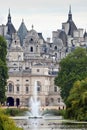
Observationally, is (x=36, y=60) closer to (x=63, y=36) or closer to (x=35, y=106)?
(x=63, y=36)

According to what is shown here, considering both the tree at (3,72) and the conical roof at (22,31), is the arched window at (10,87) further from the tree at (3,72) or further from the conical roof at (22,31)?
the conical roof at (22,31)

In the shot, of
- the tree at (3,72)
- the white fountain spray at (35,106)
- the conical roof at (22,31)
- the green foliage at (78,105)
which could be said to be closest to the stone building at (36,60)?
the conical roof at (22,31)

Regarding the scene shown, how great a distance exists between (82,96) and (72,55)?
127 ft

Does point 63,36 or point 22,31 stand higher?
point 22,31

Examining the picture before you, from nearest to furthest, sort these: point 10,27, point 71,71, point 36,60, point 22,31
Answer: point 71,71 < point 36,60 < point 10,27 < point 22,31

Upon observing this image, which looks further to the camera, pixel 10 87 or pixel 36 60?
pixel 36 60

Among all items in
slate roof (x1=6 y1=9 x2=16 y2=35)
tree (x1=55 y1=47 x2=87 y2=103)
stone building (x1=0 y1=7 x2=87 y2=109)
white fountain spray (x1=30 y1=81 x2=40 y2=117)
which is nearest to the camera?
white fountain spray (x1=30 y1=81 x2=40 y2=117)

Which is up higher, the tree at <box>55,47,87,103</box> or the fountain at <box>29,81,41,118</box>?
the tree at <box>55,47,87,103</box>

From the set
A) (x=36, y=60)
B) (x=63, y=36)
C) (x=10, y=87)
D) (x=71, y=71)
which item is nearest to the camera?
(x=71, y=71)

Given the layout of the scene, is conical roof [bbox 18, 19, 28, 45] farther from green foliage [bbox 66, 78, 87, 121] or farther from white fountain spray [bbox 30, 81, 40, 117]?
green foliage [bbox 66, 78, 87, 121]

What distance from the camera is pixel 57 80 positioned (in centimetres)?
11244

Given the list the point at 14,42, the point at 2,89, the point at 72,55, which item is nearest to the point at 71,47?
the point at 14,42

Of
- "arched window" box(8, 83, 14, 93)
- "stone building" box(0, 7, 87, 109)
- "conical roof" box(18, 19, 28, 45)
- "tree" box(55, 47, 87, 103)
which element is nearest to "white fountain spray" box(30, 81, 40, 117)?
"stone building" box(0, 7, 87, 109)

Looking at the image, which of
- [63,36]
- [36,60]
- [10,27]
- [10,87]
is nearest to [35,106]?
[10,87]
